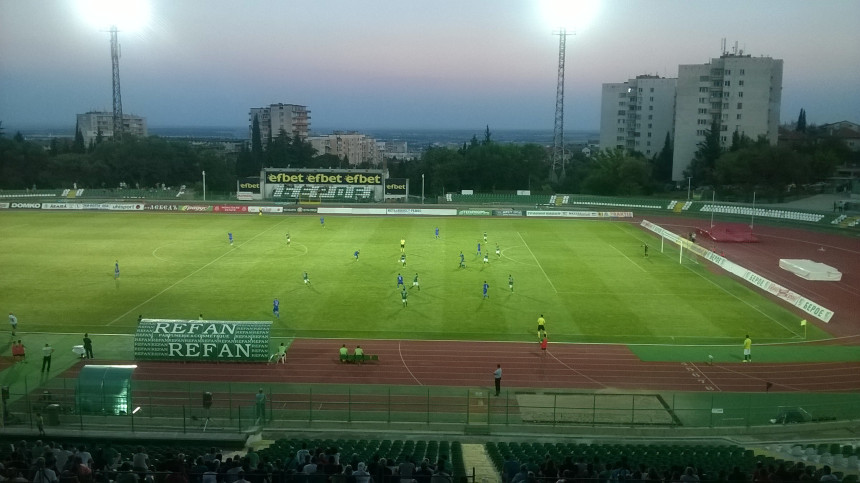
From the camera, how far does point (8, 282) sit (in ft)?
122

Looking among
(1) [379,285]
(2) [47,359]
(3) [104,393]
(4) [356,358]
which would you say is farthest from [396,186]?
(3) [104,393]

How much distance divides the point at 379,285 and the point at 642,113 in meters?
97.8

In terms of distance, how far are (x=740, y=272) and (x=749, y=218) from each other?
1146 inches

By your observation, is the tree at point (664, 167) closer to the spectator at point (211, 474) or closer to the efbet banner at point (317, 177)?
the efbet banner at point (317, 177)

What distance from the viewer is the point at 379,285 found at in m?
37.5

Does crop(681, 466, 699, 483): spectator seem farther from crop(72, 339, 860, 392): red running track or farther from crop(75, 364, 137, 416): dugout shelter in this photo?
crop(75, 364, 137, 416): dugout shelter

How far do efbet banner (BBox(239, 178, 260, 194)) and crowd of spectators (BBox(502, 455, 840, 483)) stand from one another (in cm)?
7076

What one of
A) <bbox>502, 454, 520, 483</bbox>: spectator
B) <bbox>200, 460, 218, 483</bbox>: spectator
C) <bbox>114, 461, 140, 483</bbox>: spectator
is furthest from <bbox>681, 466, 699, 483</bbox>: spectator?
<bbox>114, 461, 140, 483</bbox>: spectator

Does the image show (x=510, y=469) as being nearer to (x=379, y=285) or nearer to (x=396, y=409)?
(x=396, y=409)

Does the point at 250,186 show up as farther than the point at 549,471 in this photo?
Yes

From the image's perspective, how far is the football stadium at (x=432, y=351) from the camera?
1549cm

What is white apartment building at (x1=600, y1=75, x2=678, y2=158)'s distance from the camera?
122250 mm

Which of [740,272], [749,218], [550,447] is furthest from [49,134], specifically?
[550,447]

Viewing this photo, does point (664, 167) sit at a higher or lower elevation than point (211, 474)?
higher
